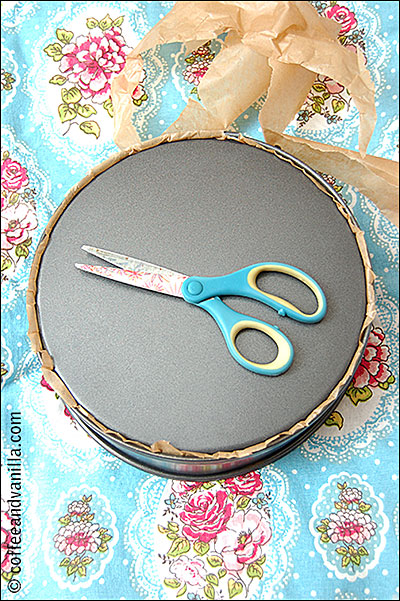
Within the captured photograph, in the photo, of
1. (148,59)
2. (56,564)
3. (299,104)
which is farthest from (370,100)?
(56,564)

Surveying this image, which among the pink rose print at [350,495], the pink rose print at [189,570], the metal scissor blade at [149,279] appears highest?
the metal scissor blade at [149,279]

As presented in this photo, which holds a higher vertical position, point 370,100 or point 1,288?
point 370,100

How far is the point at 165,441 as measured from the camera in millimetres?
514

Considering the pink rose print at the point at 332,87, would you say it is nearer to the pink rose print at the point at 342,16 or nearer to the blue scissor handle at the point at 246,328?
the pink rose print at the point at 342,16

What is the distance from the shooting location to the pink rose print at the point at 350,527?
0.57m

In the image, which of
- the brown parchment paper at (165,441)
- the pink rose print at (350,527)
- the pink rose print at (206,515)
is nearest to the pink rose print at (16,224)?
the brown parchment paper at (165,441)

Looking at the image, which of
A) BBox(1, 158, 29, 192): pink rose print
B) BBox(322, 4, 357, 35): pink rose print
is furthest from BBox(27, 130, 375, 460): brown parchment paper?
BBox(322, 4, 357, 35): pink rose print

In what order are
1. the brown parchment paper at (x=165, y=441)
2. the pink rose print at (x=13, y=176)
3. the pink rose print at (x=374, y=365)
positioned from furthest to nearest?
the pink rose print at (x=13, y=176), the pink rose print at (x=374, y=365), the brown parchment paper at (x=165, y=441)

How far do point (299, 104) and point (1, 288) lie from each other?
0.41m

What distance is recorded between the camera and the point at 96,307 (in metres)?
0.57

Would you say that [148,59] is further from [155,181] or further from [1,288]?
[1,288]

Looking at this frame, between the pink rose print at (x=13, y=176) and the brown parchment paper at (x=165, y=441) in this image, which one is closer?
the brown parchment paper at (x=165, y=441)

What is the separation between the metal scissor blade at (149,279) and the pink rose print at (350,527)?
0.27 m

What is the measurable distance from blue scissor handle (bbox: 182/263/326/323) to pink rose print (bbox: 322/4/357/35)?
41cm
